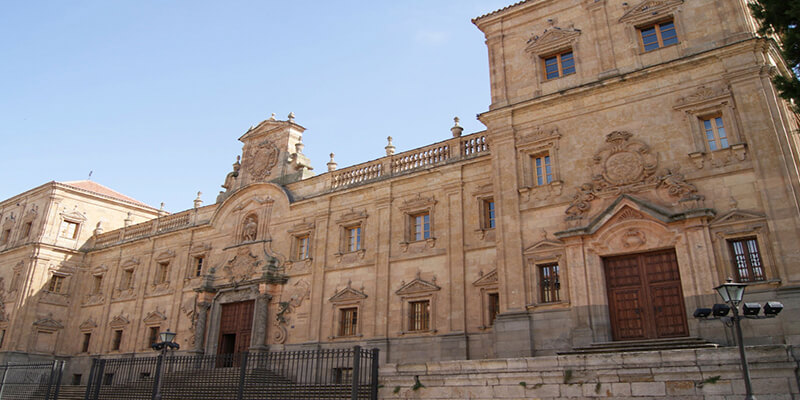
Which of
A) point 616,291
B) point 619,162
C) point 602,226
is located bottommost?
point 616,291

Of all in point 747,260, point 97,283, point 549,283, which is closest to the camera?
point 747,260

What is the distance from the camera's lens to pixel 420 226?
862 inches

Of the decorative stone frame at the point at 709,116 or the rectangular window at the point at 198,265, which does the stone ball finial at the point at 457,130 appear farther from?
the rectangular window at the point at 198,265

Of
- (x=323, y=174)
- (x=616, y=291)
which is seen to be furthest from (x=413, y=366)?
(x=323, y=174)

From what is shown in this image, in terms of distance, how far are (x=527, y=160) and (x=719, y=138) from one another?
5025mm

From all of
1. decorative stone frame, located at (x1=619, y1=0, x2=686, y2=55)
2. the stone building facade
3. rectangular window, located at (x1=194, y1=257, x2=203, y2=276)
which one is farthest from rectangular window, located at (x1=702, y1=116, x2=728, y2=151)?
rectangular window, located at (x1=194, y1=257, x2=203, y2=276)

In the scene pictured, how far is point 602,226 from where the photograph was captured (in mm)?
15047

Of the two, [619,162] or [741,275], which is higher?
[619,162]

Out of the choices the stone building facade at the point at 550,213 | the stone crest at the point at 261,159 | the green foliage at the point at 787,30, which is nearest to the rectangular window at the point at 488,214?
the stone building facade at the point at 550,213

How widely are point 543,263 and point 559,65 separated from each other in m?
6.25

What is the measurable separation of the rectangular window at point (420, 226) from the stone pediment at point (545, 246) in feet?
19.1

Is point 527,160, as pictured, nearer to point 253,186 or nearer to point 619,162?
point 619,162

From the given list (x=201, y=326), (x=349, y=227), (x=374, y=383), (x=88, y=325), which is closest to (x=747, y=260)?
(x=374, y=383)

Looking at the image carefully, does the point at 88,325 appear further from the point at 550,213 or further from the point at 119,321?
the point at 550,213
